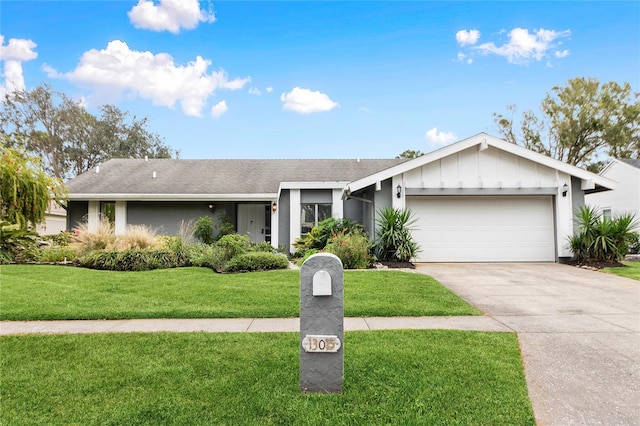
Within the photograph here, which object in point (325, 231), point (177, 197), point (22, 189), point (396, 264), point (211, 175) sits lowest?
point (396, 264)

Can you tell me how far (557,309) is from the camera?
5.67 meters

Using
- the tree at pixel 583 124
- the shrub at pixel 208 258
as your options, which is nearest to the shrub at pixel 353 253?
the shrub at pixel 208 258

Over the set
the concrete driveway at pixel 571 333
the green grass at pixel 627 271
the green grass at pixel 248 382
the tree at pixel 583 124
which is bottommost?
the concrete driveway at pixel 571 333

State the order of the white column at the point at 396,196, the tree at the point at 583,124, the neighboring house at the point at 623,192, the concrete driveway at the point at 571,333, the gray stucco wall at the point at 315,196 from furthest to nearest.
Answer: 1. the tree at the point at 583,124
2. the neighboring house at the point at 623,192
3. the gray stucco wall at the point at 315,196
4. the white column at the point at 396,196
5. the concrete driveway at the point at 571,333

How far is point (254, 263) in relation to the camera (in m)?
9.63

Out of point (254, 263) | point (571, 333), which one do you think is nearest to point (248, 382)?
point (571, 333)

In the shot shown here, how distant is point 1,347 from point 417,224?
410 inches

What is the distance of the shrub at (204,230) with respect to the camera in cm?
1403

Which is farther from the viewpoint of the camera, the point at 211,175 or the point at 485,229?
the point at 211,175

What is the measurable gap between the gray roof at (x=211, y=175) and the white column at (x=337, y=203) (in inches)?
30.1

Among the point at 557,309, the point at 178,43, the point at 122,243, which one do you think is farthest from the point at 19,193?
the point at 557,309

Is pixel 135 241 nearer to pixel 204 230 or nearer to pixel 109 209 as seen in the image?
pixel 204 230

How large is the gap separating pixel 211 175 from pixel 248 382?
1448 cm

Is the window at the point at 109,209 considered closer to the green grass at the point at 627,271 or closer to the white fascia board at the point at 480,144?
the white fascia board at the point at 480,144
